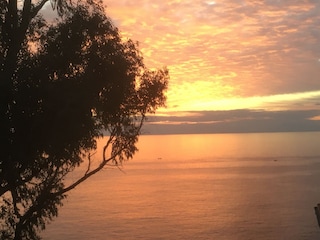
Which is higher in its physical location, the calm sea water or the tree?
the tree

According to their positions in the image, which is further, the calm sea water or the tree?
the calm sea water

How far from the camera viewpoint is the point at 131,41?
17.4 metres

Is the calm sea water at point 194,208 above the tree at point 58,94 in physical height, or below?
below

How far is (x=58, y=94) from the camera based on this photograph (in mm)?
14617

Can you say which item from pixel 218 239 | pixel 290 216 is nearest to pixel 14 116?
pixel 218 239

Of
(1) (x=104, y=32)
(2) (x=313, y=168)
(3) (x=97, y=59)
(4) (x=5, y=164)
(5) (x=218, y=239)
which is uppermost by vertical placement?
(1) (x=104, y=32)

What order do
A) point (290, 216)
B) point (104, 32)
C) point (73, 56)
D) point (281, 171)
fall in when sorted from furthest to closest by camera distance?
1. point (281, 171)
2. point (290, 216)
3. point (104, 32)
4. point (73, 56)

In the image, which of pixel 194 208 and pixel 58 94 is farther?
pixel 194 208

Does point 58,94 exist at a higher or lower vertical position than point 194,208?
higher

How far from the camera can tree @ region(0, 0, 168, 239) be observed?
14.7 metres

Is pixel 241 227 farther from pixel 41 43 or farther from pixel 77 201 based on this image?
pixel 41 43

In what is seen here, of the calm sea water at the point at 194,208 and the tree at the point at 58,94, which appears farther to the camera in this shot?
the calm sea water at the point at 194,208

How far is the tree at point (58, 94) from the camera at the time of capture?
14703 mm

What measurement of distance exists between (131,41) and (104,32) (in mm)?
1120
